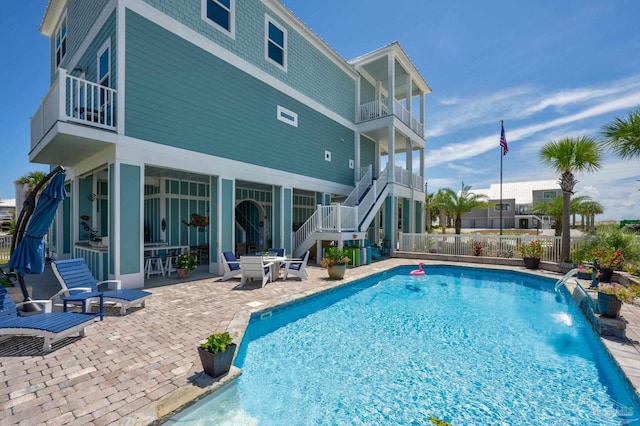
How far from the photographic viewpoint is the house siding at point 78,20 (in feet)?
28.9

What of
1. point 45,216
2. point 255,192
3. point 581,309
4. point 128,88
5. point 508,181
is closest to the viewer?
point 45,216

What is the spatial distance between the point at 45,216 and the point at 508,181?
59.3 meters

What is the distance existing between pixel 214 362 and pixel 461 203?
70.7 ft

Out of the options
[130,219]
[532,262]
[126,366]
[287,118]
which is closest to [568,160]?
[532,262]

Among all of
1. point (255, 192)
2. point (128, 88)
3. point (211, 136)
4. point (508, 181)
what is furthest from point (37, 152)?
point (508, 181)

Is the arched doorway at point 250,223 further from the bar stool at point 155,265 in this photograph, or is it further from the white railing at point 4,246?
the white railing at point 4,246

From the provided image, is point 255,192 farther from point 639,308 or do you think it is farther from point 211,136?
point 639,308

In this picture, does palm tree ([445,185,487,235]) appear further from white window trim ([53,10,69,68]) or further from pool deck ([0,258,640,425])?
white window trim ([53,10,69,68])

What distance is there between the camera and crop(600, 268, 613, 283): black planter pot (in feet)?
30.1

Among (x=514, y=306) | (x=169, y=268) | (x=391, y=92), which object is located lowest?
(x=514, y=306)

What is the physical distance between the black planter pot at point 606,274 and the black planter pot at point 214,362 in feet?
38.1

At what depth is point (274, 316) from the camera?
634cm

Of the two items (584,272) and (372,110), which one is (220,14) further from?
(584,272)

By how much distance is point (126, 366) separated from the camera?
12.0 feet
